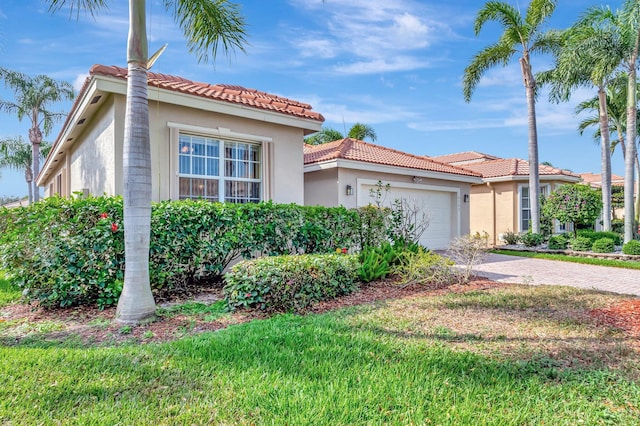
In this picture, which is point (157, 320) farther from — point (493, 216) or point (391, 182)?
point (493, 216)

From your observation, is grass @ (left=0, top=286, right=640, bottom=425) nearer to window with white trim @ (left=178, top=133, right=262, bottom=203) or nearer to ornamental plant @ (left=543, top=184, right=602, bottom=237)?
window with white trim @ (left=178, top=133, right=262, bottom=203)

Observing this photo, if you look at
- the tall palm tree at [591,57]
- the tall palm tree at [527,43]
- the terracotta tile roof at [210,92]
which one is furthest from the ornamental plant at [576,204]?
the terracotta tile roof at [210,92]

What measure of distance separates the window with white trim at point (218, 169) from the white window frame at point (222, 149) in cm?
3

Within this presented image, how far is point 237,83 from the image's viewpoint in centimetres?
1250

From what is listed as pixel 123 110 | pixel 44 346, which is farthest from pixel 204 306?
pixel 123 110

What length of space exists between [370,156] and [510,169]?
1082cm

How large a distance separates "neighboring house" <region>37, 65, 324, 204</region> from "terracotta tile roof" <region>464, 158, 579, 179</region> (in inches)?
528

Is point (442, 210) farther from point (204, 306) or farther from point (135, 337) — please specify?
point (135, 337)

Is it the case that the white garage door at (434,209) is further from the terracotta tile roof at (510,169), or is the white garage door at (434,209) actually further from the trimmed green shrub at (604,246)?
the terracotta tile roof at (510,169)


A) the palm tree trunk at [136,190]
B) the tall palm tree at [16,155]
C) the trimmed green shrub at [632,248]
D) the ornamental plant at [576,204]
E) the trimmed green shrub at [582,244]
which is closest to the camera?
the palm tree trunk at [136,190]

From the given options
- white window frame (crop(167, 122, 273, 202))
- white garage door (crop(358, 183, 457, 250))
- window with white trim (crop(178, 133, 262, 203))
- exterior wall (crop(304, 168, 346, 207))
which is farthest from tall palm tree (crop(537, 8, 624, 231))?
window with white trim (crop(178, 133, 262, 203))

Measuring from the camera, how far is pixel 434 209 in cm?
1534

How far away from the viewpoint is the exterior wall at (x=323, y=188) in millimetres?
12164

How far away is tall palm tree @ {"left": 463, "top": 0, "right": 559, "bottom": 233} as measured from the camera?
15.6 metres
